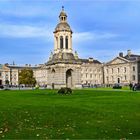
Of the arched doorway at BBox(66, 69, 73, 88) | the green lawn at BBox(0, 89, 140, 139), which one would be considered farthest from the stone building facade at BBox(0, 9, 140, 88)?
the green lawn at BBox(0, 89, 140, 139)

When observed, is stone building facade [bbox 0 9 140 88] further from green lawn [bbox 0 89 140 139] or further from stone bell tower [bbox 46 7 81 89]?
green lawn [bbox 0 89 140 139]

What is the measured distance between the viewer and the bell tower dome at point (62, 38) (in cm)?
7769

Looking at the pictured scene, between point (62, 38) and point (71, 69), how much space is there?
6781 mm

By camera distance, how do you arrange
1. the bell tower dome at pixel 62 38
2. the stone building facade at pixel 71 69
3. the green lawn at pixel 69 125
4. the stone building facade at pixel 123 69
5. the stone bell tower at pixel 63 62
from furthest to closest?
the stone building facade at pixel 123 69, the bell tower dome at pixel 62 38, the stone building facade at pixel 71 69, the stone bell tower at pixel 63 62, the green lawn at pixel 69 125

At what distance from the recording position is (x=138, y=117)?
17.7 metres

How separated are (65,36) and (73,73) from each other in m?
7.97

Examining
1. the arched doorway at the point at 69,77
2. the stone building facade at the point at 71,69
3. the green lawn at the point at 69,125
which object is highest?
the stone building facade at the point at 71,69

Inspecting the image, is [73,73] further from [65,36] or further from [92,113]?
[92,113]

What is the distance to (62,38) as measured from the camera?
77875mm

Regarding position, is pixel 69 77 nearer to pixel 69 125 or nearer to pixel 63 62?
pixel 63 62

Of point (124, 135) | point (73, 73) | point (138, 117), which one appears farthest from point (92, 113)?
point (73, 73)

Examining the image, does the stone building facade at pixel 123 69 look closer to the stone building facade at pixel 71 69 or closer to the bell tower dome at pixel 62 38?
the stone building facade at pixel 71 69

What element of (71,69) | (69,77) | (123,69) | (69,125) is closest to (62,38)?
(71,69)

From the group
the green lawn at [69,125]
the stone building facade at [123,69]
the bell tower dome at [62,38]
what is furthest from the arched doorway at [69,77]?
the stone building facade at [123,69]
